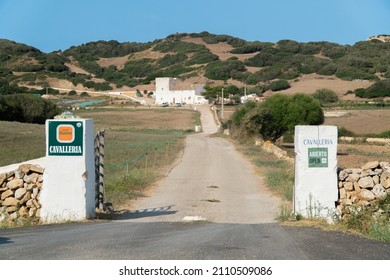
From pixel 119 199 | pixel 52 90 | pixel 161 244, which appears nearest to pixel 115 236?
pixel 161 244

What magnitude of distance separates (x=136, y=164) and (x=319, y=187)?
1885 centimetres

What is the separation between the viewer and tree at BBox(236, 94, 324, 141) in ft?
174

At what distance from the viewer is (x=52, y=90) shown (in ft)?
496

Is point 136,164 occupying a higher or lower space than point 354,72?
lower

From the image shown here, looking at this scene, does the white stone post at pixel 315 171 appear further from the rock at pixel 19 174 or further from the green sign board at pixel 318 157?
the rock at pixel 19 174

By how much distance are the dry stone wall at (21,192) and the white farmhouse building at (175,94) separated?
4560 inches

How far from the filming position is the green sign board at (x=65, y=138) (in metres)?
13.3

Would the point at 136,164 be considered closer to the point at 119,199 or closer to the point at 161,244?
the point at 119,199

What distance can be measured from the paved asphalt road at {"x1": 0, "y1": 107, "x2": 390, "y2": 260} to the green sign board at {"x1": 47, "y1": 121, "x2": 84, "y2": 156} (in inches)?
61.1

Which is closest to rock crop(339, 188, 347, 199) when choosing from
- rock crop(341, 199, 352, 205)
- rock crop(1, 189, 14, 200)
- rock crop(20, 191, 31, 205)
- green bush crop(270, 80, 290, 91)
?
rock crop(341, 199, 352, 205)

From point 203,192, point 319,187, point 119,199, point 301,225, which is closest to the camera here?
point 301,225

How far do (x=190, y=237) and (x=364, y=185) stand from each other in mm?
5492

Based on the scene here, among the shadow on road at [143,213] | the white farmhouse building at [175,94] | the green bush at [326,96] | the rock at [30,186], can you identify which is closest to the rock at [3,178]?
the rock at [30,186]
